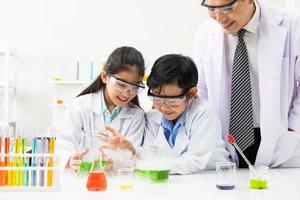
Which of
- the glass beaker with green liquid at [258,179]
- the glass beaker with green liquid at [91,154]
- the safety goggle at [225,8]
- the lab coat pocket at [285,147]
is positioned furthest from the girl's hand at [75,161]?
the lab coat pocket at [285,147]

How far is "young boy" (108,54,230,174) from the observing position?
1.66 meters

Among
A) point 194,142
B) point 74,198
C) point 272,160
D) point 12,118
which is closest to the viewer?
point 74,198

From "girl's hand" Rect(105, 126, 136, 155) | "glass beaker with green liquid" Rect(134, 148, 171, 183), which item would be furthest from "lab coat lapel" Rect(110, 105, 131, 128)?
"glass beaker with green liquid" Rect(134, 148, 171, 183)

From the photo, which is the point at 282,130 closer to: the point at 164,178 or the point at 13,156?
the point at 164,178

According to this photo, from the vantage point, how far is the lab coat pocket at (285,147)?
1.77 m

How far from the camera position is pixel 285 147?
1.79 metres

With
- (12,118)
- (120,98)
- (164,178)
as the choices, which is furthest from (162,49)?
(164,178)

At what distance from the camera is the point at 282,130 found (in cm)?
175

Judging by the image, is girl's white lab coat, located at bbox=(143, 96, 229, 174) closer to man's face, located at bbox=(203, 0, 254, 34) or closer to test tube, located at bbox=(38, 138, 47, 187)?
man's face, located at bbox=(203, 0, 254, 34)

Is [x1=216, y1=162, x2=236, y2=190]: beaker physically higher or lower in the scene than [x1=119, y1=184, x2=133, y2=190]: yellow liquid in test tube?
higher

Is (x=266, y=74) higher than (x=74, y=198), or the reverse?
(x=266, y=74)

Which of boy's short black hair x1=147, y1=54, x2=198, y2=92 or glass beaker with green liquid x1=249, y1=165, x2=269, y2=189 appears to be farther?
boy's short black hair x1=147, y1=54, x2=198, y2=92

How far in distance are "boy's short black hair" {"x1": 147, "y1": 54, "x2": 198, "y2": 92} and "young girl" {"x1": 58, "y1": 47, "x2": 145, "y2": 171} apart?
0.09 m

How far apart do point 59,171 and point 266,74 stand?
38.3 inches
